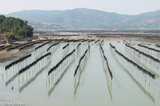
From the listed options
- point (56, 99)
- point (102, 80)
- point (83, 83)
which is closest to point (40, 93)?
point (56, 99)

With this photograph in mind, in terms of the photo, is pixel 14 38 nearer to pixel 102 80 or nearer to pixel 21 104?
pixel 102 80

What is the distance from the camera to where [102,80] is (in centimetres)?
3944

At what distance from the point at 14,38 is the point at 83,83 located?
60043 millimetres

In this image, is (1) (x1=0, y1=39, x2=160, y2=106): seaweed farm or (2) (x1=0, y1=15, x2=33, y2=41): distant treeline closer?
(1) (x1=0, y1=39, x2=160, y2=106): seaweed farm

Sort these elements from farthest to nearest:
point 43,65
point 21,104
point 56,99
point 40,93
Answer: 1. point 43,65
2. point 40,93
3. point 56,99
4. point 21,104

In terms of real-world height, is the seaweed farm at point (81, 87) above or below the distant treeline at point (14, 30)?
below

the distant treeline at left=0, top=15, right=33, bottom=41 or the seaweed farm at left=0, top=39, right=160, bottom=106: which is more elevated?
the distant treeline at left=0, top=15, right=33, bottom=41

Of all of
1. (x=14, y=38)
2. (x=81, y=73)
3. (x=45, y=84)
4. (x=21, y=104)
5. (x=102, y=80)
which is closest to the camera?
(x=21, y=104)

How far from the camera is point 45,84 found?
3628cm

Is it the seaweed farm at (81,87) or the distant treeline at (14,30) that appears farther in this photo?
the distant treeline at (14,30)

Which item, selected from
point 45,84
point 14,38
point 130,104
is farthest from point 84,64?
point 14,38

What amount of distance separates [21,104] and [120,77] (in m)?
20.3

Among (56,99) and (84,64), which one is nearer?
(56,99)

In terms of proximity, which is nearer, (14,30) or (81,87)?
(81,87)
